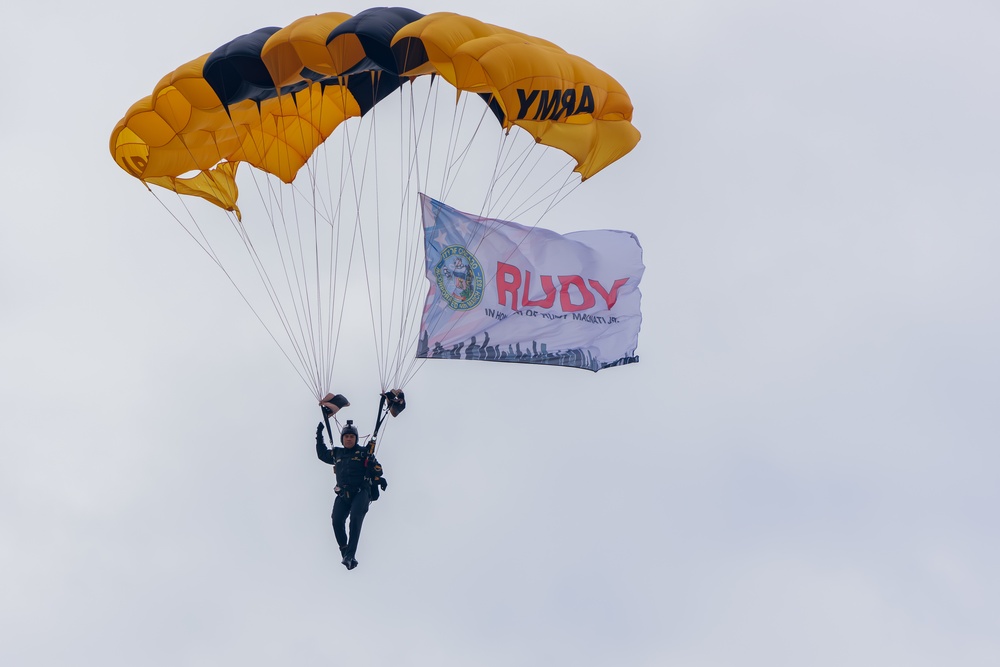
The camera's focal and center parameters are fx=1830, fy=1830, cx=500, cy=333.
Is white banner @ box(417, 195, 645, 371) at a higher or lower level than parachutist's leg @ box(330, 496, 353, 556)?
higher

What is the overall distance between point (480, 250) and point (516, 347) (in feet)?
4.38

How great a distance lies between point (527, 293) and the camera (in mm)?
23844

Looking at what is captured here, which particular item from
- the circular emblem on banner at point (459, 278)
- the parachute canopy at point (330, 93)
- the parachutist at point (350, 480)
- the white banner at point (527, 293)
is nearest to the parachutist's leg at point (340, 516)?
the parachutist at point (350, 480)

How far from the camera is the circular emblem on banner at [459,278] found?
23328 millimetres

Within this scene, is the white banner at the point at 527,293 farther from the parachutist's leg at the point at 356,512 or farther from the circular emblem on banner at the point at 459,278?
the parachutist's leg at the point at 356,512

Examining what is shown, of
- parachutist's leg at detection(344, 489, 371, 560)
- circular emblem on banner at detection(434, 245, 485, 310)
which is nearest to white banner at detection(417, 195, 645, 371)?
circular emblem on banner at detection(434, 245, 485, 310)

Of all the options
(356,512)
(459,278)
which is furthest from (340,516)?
(459,278)

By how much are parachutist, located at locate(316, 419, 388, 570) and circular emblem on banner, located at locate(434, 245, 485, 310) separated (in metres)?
2.75

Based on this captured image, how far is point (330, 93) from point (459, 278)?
297 cm

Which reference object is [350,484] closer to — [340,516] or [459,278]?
[340,516]

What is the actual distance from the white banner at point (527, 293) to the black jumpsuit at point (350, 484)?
6.91ft

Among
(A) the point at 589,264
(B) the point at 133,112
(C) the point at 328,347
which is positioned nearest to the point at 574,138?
(A) the point at 589,264

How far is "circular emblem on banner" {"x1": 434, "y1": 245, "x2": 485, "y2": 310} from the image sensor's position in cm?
2333

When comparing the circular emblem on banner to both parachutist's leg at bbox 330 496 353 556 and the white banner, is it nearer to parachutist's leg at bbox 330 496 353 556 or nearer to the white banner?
the white banner
